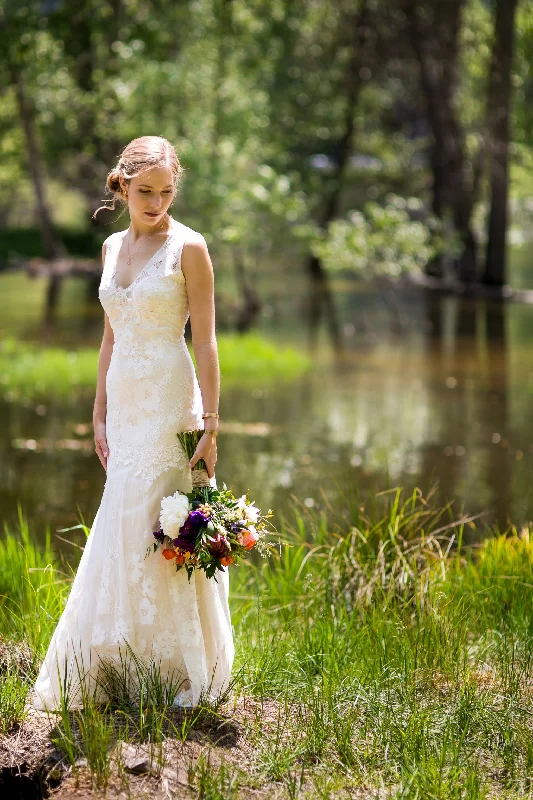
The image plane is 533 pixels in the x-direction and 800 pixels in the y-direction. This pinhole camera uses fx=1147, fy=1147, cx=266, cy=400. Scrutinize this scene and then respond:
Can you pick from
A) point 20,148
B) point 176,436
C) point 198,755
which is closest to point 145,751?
point 198,755

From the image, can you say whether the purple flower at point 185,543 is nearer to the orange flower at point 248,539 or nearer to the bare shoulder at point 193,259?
the orange flower at point 248,539

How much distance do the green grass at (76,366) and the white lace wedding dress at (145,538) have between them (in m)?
9.49

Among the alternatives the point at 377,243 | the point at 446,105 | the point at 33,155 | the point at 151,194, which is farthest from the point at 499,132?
the point at 151,194

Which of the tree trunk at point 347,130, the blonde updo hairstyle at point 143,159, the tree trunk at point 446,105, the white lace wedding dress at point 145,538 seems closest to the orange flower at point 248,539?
the white lace wedding dress at point 145,538

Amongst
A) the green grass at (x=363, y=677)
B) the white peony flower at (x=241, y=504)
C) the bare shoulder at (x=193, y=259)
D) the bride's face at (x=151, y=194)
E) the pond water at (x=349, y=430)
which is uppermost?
the bride's face at (x=151, y=194)

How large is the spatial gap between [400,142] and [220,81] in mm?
20645

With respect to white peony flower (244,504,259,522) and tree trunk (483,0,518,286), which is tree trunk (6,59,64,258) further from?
white peony flower (244,504,259,522)

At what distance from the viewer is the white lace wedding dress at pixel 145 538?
4.31 metres

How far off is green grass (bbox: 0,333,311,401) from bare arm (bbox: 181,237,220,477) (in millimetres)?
9538

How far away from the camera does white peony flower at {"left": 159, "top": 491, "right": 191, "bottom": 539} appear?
4.13 meters

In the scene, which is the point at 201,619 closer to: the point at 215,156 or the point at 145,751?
the point at 145,751

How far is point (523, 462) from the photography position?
10859mm

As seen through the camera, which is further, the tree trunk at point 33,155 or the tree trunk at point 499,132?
the tree trunk at point 33,155

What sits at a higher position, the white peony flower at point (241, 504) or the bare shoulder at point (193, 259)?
the bare shoulder at point (193, 259)
